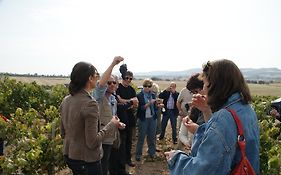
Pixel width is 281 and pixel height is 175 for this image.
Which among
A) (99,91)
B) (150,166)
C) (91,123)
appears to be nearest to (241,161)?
(91,123)

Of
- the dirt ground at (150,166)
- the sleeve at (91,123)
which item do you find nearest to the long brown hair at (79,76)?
the sleeve at (91,123)

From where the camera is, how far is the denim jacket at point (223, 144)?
75.2 inches

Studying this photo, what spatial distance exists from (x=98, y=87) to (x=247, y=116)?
7.99 ft

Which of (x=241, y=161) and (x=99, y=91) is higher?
(x=99, y=91)

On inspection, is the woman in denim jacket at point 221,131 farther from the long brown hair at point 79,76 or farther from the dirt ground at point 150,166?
the dirt ground at point 150,166

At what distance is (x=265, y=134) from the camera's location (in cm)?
580

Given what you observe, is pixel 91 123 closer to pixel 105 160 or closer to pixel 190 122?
pixel 190 122

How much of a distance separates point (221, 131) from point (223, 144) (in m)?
0.07

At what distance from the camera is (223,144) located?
1.91 metres

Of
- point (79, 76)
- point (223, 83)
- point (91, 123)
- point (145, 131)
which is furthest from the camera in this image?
point (145, 131)

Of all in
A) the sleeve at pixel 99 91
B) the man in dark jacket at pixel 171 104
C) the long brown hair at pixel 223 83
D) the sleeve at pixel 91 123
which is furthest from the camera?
the man in dark jacket at pixel 171 104

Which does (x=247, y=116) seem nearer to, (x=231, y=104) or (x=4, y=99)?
(x=231, y=104)

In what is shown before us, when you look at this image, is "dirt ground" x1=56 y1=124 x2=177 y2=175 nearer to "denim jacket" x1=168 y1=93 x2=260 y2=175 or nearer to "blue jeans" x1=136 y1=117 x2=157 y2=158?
"blue jeans" x1=136 y1=117 x2=157 y2=158

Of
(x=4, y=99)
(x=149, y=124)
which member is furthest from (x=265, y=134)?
(x=4, y=99)
